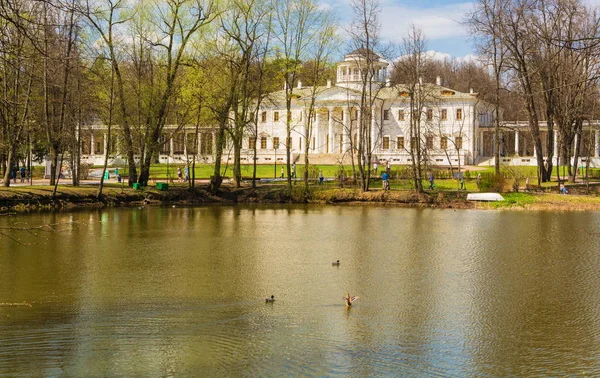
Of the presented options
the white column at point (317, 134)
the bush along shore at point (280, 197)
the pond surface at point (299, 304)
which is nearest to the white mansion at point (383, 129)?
the white column at point (317, 134)

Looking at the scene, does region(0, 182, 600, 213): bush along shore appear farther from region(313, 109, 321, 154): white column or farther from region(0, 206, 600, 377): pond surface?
region(313, 109, 321, 154): white column

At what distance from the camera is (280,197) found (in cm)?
4212

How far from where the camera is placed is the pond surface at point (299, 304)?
1067cm

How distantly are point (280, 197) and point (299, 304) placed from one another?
2801 centimetres

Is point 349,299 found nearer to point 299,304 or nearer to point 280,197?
point 299,304

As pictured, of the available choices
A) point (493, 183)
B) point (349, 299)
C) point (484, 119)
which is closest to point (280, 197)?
point (493, 183)

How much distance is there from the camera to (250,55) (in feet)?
143

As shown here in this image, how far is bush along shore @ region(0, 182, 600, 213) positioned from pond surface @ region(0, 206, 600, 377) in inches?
408

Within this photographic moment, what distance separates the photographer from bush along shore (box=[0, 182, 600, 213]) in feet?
116

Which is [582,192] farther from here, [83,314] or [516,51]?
[83,314]

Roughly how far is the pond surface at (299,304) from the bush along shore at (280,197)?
10.4m

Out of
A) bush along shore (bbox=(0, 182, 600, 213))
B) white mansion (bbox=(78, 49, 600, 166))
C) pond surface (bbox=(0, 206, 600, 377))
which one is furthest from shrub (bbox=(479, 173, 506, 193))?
white mansion (bbox=(78, 49, 600, 166))

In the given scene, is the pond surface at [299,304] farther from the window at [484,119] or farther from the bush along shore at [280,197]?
the window at [484,119]

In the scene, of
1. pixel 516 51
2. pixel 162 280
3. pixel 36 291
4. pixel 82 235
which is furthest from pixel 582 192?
pixel 36 291
